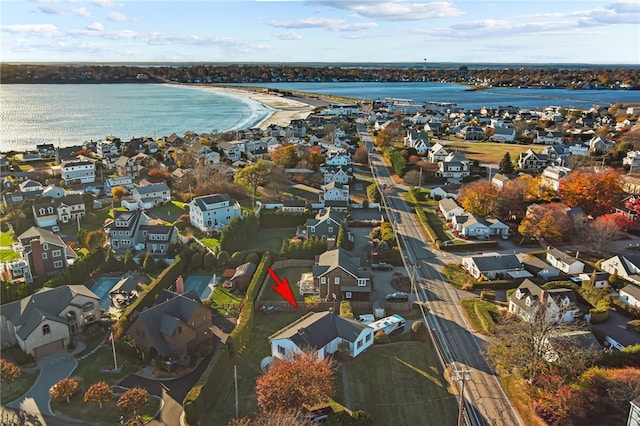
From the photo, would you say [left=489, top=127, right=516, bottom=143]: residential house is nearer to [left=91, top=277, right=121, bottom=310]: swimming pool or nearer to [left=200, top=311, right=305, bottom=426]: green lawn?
[left=200, top=311, right=305, bottom=426]: green lawn

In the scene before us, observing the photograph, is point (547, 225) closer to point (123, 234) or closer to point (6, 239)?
point (123, 234)

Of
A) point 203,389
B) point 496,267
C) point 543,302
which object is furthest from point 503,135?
point 203,389

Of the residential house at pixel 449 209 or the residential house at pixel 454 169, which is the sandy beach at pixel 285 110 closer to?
the residential house at pixel 454 169

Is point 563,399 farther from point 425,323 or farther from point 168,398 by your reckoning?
point 168,398

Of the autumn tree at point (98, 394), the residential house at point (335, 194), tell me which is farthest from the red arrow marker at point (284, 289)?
the residential house at point (335, 194)

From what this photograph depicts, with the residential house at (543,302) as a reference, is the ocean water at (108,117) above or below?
above

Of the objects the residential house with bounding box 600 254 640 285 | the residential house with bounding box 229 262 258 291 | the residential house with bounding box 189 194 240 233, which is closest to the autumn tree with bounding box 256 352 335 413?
the residential house with bounding box 229 262 258 291
